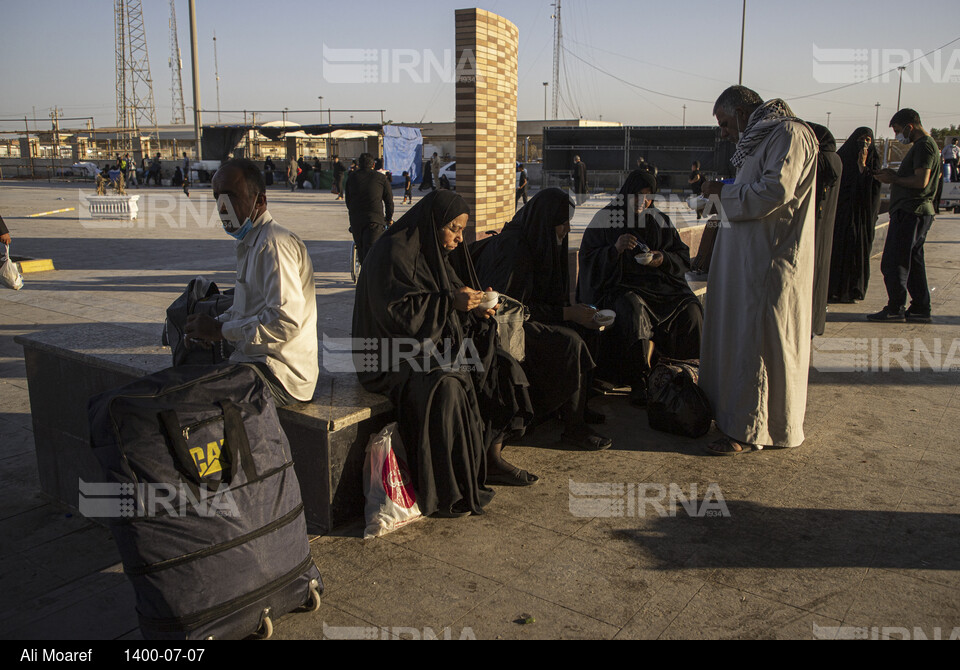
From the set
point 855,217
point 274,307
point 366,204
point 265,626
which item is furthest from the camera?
point 366,204

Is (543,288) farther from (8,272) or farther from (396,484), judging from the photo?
(8,272)

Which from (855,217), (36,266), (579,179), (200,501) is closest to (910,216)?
(855,217)

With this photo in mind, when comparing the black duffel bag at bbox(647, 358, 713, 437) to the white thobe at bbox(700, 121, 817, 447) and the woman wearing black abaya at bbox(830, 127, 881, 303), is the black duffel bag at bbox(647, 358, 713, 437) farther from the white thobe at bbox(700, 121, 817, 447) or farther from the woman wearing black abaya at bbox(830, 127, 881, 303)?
the woman wearing black abaya at bbox(830, 127, 881, 303)

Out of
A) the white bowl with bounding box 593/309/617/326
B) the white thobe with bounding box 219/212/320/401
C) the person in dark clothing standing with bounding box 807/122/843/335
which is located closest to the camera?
the white thobe with bounding box 219/212/320/401

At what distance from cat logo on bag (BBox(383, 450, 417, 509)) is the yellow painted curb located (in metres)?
9.59

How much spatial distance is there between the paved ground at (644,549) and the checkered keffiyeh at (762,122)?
1776 mm

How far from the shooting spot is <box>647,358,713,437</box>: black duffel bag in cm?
455

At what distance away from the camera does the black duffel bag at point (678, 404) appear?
4.55m

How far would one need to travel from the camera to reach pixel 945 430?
4.77 meters

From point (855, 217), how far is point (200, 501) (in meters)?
8.14

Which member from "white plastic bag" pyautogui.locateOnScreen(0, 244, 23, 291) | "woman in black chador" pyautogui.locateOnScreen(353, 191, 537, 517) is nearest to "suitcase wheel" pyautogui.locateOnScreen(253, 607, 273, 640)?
"woman in black chador" pyautogui.locateOnScreen(353, 191, 537, 517)

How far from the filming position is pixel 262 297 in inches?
127

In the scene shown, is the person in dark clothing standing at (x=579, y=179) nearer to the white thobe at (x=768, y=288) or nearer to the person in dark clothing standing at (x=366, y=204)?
the person in dark clothing standing at (x=366, y=204)
